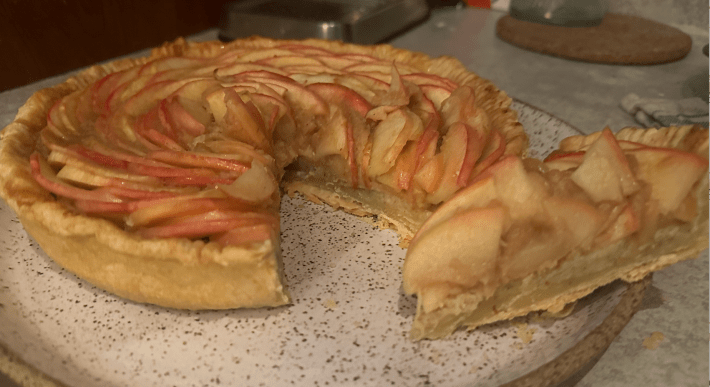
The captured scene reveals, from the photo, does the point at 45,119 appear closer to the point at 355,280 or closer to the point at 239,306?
the point at 239,306

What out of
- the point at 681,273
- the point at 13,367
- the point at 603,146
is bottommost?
the point at 681,273

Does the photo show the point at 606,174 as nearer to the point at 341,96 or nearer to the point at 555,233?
the point at 555,233

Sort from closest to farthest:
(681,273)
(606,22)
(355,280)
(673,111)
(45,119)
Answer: (355,280), (681,273), (45,119), (673,111), (606,22)

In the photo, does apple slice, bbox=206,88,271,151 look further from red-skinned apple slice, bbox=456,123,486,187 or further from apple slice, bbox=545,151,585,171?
apple slice, bbox=545,151,585,171

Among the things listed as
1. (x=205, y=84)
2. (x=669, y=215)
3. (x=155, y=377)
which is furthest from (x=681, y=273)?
(x=205, y=84)

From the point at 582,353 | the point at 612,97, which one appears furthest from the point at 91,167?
the point at 612,97

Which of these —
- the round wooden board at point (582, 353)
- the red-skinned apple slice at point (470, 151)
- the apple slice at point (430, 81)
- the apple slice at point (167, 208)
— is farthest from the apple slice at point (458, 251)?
the apple slice at point (430, 81)

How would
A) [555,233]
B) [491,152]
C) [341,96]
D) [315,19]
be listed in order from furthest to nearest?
[315,19] → [341,96] → [491,152] → [555,233]

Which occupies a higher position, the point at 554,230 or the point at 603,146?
the point at 603,146
